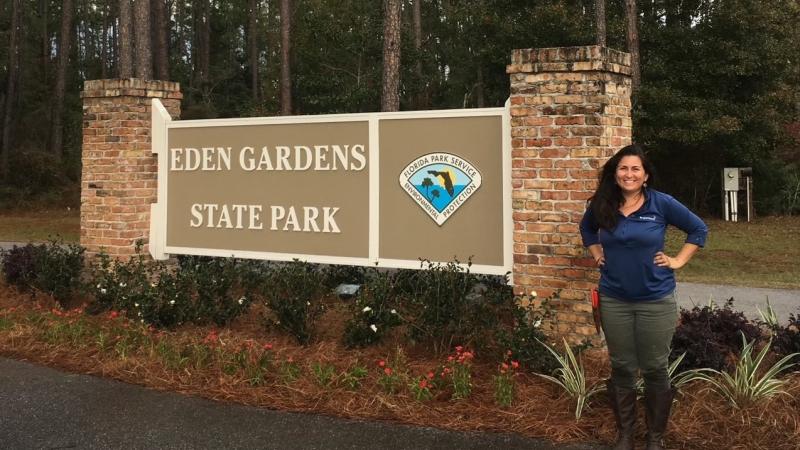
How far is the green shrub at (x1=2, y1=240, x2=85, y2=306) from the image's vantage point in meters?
6.58

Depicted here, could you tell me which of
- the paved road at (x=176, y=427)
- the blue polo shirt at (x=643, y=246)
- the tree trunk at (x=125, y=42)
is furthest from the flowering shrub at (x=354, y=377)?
the tree trunk at (x=125, y=42)

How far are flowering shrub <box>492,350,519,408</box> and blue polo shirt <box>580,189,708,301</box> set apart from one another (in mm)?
944

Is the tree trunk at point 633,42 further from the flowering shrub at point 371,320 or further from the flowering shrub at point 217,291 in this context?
the flowering shrub at point 371,320

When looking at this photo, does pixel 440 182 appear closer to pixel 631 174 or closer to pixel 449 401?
pixel 449 401

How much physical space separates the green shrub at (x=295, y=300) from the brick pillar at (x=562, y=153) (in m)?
1.60

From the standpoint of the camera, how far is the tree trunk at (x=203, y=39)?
40834 millimetres

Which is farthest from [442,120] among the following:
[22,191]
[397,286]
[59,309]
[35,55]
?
[35,55]

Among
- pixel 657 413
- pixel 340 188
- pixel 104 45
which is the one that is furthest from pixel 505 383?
pixel 104 45

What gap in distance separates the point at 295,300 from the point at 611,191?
8.78 ft

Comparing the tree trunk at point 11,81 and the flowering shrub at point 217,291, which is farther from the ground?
the tree trunk at point 11,81

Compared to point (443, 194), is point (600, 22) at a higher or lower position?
higher

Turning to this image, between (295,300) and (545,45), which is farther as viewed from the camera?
(545,45)

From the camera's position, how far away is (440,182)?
18.2 feet

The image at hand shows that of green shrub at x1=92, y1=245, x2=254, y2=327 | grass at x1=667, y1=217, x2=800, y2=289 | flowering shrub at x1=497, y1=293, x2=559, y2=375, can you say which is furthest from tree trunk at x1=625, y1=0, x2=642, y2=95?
flowering shrub at x1=497, y1=293, x2=559, y2=375
